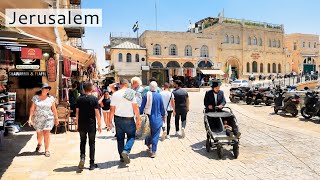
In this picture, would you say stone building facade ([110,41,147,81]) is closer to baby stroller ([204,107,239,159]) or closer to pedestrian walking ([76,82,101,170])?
baby stroller ([204,107,239,159])

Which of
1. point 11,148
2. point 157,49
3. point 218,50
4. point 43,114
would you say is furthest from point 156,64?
point 43,114

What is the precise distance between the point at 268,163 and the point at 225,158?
88 centimetres

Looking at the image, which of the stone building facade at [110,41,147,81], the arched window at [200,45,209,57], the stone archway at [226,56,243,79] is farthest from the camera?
the stone archway at [226,56,243,79]

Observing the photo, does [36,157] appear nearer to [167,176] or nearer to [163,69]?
[167,176]

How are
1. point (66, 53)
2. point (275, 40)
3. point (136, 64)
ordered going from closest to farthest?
point (66, 53)
point (136, 64)
point (275, 40)

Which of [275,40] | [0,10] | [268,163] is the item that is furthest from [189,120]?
[275,40]

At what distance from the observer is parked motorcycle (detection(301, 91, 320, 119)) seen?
11.4m

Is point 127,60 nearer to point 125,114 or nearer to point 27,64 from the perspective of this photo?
point 27,64

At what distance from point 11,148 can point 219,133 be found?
16.8 feet

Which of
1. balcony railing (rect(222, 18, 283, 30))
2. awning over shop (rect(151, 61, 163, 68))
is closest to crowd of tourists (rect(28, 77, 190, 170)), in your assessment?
awning over shop (rect(151, 61, 163, 68))

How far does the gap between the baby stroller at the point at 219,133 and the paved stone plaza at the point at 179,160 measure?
238mm

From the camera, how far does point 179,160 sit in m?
6.25

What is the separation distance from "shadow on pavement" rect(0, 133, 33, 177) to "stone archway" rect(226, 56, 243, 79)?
3983 cm

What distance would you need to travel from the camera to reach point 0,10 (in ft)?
16.2
